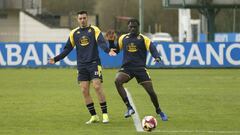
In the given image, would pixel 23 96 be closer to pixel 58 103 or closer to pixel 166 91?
pixel 58 103

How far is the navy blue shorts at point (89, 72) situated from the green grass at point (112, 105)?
2.96ft

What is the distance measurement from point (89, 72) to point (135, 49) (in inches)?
42.2

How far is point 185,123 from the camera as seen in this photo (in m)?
13.0

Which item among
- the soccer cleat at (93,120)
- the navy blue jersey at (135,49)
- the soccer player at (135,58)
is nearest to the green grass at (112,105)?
the soccer cleat at (93,120)

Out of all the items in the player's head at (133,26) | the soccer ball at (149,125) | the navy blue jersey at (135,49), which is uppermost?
the player's head at (133,26)

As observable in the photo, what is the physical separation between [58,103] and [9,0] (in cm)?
4000

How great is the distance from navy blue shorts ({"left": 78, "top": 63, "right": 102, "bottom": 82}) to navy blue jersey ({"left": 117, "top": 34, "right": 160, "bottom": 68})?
0.71 meters

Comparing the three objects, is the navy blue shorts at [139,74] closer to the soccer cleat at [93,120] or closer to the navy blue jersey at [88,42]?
the navy blue jersey at [88,42]

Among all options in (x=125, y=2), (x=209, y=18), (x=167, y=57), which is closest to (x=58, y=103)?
(x=167, y=57)

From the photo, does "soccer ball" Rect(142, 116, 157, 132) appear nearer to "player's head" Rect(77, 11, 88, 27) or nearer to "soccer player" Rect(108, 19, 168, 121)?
"soccer player" Rect(108, 19, 168, 121)

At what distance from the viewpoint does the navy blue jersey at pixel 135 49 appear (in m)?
13.3

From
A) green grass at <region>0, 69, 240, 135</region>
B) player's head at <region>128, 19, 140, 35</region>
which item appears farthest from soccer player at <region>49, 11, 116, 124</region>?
green grass at <region>0, 69, 240, 135</region>

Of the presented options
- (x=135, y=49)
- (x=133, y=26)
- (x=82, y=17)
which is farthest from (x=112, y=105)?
(x=82, y=17)

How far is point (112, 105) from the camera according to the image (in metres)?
16.8
